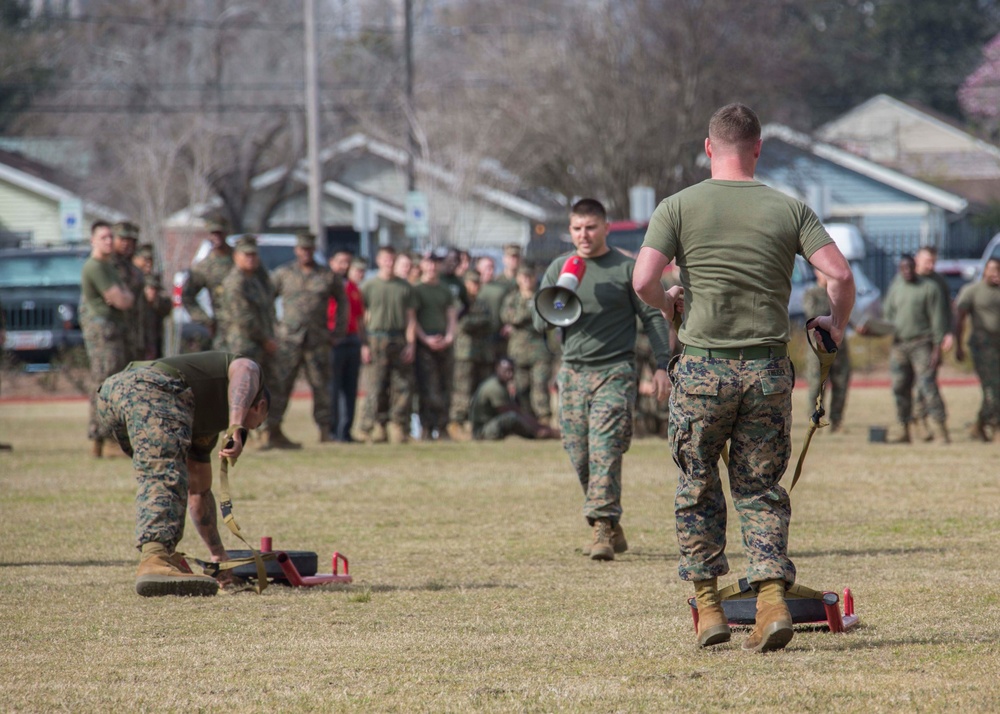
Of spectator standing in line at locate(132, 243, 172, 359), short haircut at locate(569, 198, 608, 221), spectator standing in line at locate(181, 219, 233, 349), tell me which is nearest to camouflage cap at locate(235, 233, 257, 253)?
spectator standing in line at locate(181, 219, 233, 349)

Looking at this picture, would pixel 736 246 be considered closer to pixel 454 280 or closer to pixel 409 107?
pixel 454 280

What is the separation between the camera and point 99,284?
1385cm

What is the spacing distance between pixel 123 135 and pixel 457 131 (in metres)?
9.54

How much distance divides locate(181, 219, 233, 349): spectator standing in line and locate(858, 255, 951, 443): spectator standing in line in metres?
7.21

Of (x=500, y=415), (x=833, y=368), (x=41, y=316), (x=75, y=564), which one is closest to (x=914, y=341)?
(x=833, y=368)

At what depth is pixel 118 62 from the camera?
42.4 m

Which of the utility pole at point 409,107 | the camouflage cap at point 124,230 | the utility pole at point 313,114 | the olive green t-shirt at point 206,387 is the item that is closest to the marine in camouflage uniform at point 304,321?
the camouflage cap at point 124,230

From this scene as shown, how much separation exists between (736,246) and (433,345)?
37.6 feet

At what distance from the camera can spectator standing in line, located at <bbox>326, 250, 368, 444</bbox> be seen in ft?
56.0

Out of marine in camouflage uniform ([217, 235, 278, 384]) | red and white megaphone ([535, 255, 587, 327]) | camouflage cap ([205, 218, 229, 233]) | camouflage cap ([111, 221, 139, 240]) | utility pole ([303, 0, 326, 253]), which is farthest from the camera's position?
utility pole ([303, 0, 326, 253])

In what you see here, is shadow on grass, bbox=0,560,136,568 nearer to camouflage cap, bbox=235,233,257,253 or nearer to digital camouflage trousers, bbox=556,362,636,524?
digital camouflage trousers, bbox=556,362,636,524

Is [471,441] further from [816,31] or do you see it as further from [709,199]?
[816,31]

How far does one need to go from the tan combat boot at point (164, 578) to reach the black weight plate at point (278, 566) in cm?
27

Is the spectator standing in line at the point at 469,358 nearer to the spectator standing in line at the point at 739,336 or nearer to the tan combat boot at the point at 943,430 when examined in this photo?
the tan combat boot at the point at 943,430
